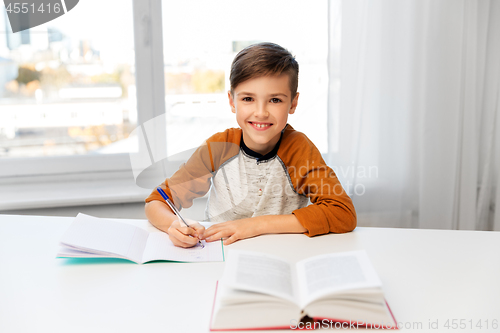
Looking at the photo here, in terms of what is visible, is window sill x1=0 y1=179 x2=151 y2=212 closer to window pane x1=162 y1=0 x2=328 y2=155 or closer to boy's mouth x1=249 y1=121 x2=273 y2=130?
window pane x1=162 y1=0 x2=328 y2=155

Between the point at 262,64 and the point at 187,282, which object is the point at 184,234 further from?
the point at 262,64

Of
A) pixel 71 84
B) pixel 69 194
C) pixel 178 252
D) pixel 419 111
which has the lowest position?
pixel 69 194

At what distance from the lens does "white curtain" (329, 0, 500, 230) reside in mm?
1762

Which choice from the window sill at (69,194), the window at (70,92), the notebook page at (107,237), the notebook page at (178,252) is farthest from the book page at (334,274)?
the window at (70,92)

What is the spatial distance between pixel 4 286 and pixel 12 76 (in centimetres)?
134

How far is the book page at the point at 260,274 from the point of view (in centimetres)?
69

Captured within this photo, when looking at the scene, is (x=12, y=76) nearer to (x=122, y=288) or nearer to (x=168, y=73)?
(x=168, y=73)

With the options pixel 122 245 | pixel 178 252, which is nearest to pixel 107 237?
pixel 122 245

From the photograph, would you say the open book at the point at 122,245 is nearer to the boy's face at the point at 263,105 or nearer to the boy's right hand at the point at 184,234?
the boy's right hand at the point at 184,234

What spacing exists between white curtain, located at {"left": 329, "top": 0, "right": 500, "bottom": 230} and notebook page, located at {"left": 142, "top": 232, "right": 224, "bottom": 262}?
38.3 inches

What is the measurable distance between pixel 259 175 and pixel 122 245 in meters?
0.49

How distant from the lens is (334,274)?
0.75 m

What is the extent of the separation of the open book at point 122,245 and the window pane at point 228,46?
2.45ft

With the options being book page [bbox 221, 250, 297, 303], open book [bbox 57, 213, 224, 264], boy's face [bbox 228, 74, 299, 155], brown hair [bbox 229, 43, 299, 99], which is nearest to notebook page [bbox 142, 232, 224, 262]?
open book [bbox 57, 213, 224, 264]
